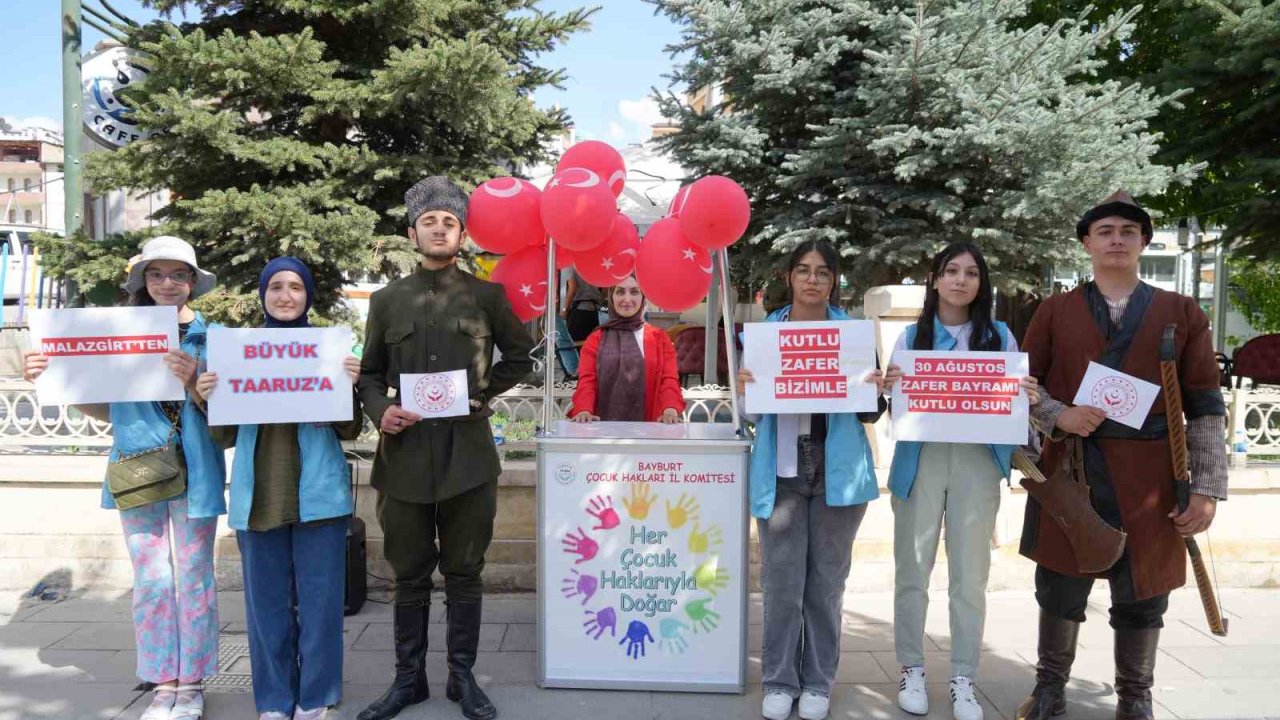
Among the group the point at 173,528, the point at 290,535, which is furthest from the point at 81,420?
the point at 290,535

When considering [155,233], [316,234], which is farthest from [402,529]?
[155,233]

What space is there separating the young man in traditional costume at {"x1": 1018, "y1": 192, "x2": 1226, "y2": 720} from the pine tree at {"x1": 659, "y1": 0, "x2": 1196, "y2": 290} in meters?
4.06

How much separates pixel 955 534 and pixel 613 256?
2019mm

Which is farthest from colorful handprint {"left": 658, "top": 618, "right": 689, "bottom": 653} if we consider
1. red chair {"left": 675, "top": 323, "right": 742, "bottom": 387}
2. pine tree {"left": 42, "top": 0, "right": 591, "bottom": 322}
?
red chair {"left": 675, "top": 323, "right": 742, "bottom": 387}

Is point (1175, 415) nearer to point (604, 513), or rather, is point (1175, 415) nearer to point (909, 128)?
point (604, 513)

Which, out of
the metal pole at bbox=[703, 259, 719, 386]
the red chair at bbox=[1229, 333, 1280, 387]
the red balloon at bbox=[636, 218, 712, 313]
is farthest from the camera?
the metal pole at bbox=[703, 259, 719, 386]

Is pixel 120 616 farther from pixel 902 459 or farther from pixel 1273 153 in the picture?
pixel 1273 153

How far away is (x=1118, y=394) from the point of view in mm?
3232

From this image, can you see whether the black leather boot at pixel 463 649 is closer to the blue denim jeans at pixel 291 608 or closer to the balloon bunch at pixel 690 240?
the blue denim jeans at pixel 291 608

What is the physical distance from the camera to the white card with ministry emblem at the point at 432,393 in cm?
339

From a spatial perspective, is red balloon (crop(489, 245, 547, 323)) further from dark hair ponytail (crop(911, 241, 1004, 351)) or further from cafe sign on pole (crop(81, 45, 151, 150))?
cafe sign on pole (crop(81, 45, 151, 150))

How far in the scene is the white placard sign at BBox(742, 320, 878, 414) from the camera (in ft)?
11.2

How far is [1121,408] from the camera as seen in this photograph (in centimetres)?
323

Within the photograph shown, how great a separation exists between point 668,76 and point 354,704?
671 centimetres
